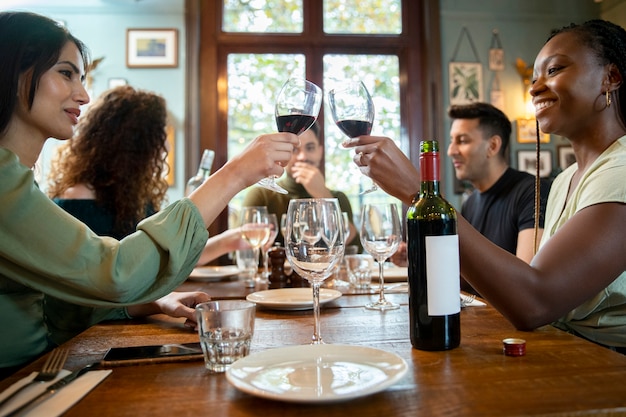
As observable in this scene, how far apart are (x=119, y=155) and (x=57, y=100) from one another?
82 centimetres

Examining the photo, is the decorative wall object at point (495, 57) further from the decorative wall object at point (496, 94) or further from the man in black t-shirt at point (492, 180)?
the man in black t-shirt at point (492, 180)

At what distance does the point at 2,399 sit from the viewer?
1.86ft

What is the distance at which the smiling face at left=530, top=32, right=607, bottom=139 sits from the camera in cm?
125

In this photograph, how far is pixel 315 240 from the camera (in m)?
0.84

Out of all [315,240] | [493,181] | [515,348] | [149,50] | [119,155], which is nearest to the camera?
[515,348]

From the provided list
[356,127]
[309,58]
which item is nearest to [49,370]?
[356,127]

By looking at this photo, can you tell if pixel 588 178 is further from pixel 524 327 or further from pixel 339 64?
pixel 339 64

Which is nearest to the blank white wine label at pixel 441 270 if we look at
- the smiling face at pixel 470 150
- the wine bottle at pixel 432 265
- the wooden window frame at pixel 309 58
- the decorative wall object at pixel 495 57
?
the wine bottle at pixel 432 265

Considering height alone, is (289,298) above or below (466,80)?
below

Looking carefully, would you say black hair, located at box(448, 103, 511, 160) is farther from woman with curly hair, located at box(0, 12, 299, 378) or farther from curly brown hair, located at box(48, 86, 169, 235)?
woman with curly hair, located at box(0, 12, 299, 378)

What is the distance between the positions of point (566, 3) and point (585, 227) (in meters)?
3.82

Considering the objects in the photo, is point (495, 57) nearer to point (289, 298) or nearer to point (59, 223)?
point (289, 298)

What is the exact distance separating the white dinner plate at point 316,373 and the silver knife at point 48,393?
0.70ft

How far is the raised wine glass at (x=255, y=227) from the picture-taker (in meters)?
1.72
